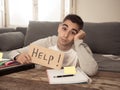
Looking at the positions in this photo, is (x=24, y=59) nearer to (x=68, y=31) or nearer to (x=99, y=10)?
(x=68, y=31)

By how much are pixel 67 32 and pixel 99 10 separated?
2161 mm

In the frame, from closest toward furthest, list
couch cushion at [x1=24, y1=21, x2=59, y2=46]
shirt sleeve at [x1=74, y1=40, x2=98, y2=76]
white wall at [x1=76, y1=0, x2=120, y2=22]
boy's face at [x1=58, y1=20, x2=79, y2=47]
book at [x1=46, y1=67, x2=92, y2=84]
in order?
book at [x1=46, y1=67, x2=92, y2=84] → shirt sleeve at [x1=74, y1=40, x2=98, y2=76] → boy's face at [x1=58, y1=20, x2=79, y2=47] → couch cushion at [x1=24, y1=21, x2=59, y2=46] → white wall at [x1=76, y1=0, x2=120, y2=22]

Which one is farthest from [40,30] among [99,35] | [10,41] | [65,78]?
[65,78]

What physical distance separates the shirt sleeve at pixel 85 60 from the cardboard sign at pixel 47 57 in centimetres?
14

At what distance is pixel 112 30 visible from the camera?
217 cm

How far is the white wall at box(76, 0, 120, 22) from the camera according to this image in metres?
3.13

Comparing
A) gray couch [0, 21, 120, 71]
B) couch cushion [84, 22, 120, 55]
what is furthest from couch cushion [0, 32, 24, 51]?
couch cushion [84, 22, 120, 55]

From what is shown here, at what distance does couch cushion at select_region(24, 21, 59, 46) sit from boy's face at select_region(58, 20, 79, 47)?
1.04 meters

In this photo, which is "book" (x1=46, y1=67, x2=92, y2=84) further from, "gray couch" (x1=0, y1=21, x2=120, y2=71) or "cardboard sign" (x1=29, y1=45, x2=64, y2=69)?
"gray couch" (x1=0, y1=21, x2=120, y2=71)

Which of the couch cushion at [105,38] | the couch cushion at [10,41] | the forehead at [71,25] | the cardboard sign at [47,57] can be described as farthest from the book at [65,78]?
the couch cushion at [10,41]

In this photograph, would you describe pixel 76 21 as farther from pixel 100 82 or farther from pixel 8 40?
pixel 8 40

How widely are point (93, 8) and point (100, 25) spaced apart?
1.10 meters

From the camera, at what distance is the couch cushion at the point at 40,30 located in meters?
2.31

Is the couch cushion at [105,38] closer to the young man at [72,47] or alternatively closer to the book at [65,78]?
the young man at [72,47]
